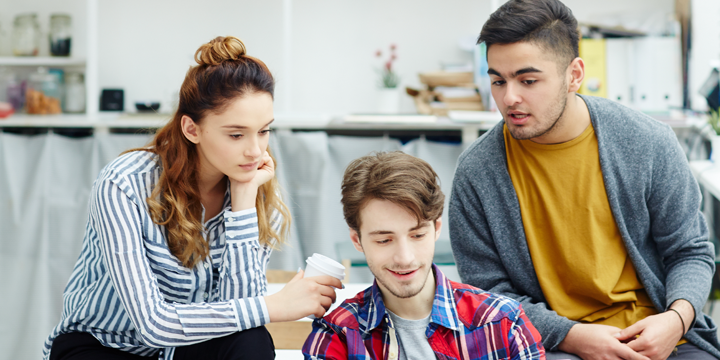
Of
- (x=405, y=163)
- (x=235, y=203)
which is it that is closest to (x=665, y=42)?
(x=405, y=163)

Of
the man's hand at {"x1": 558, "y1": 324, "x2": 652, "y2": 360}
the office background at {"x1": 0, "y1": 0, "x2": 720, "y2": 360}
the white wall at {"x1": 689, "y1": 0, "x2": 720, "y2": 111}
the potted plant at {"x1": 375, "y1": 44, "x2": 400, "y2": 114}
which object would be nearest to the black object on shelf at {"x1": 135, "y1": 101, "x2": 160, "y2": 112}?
the office background at {"x1": 0, "y1": 0, "x2": 720, "y2": 360}

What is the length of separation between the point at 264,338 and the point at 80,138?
1.74 m

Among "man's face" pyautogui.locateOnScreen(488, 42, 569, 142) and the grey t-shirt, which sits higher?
"man's face" pyautogui.locateOnScreen(488, 42, 569, 142)

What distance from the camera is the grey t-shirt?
1040 mm

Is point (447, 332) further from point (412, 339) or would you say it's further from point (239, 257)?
point (239, 257)

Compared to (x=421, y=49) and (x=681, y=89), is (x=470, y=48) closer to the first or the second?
(x=421, y=49)

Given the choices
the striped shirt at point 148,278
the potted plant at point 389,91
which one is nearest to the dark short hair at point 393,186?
the striped shirt at point 148,278

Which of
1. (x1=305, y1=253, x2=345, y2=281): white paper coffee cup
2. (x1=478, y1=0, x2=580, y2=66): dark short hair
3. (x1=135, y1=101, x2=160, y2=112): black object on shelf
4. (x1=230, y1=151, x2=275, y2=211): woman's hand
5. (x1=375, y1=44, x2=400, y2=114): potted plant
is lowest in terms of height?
(x1=305, y1=253, x2=345, y2=281): white paper coffee cup

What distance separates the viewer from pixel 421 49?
279cm

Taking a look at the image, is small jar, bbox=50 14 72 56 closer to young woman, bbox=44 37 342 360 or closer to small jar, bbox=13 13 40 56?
small jar, bbox=13 13 40 56

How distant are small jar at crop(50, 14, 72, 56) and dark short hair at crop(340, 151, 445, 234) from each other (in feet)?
6.57

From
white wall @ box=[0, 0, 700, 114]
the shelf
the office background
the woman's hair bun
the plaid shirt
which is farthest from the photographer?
white wall @ box=[0, 0, 700, 114]

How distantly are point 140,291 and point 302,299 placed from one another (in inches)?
11.1

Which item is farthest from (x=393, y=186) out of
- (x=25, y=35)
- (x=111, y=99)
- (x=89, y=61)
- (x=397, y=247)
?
(x=25, y=35)
